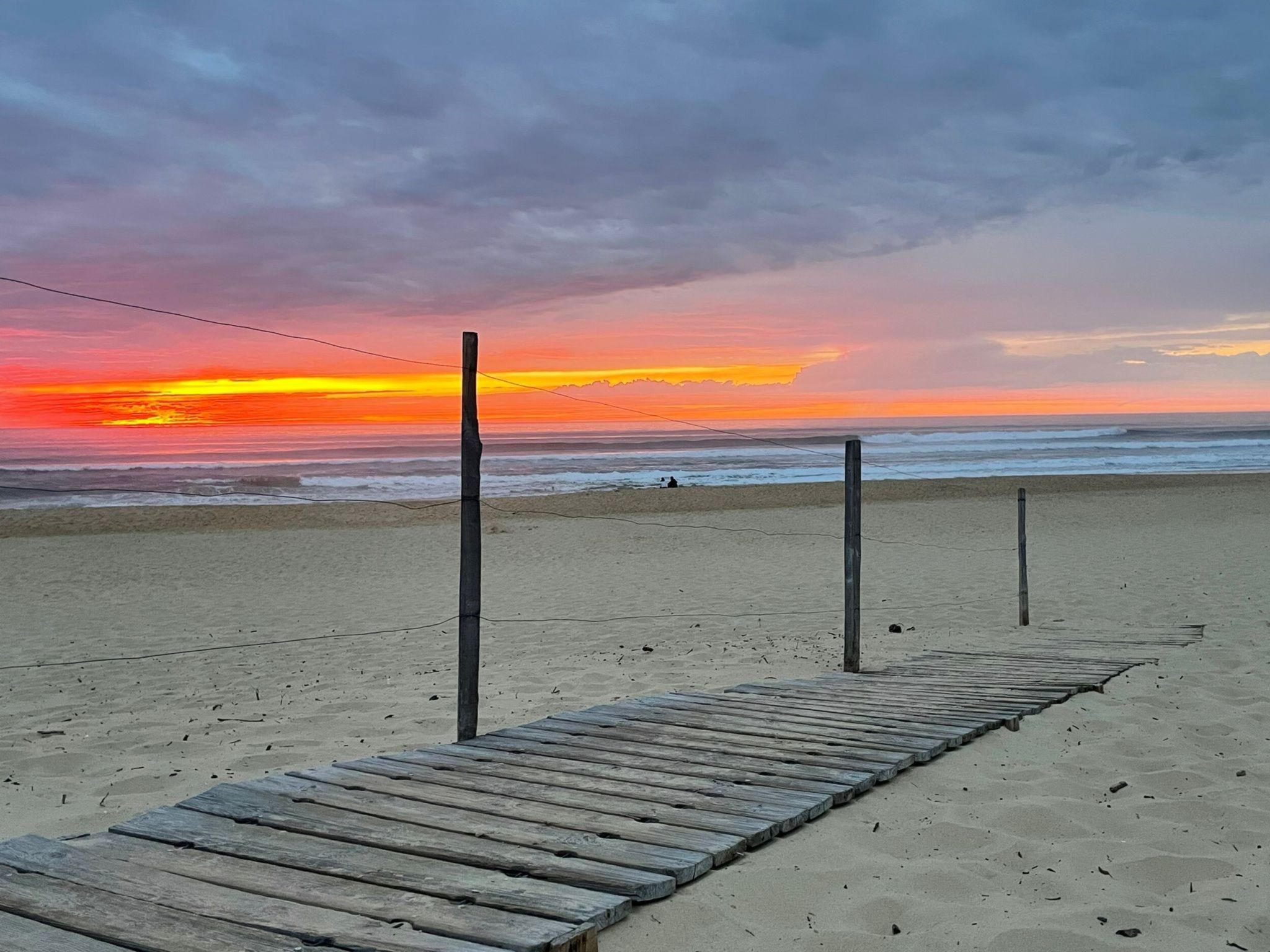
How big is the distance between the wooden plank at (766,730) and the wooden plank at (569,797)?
1.06m

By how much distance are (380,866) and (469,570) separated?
80.0 inches

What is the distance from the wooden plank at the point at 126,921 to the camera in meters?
2.55

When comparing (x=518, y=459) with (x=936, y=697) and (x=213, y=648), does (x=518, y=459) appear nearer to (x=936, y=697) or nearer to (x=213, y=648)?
(x=213, y=648)

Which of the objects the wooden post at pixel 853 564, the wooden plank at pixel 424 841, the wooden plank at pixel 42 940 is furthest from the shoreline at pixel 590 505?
the wooden plank at pixel 42 940

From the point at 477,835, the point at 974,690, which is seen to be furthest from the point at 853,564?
the point at 477,835

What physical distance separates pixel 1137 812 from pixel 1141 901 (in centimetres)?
86

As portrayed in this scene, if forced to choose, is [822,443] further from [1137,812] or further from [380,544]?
[1137,812]

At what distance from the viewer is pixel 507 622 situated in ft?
33.6

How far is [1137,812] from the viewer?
3902 millimetres

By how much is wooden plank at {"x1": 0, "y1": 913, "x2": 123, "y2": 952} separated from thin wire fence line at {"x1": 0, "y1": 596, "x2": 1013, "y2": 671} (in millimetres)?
6123

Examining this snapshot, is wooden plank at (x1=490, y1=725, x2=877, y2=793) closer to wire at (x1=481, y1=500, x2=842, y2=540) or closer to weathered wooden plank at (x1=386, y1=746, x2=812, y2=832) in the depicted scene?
weathered wooden plank at (x1=386, y1=746, x2=812, y2=832)

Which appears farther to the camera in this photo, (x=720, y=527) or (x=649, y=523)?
(x=649, y=523)

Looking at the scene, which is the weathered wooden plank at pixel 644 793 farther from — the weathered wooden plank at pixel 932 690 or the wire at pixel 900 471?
the wire at pixel 900 471

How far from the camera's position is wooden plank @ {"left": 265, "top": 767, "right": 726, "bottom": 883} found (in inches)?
126
